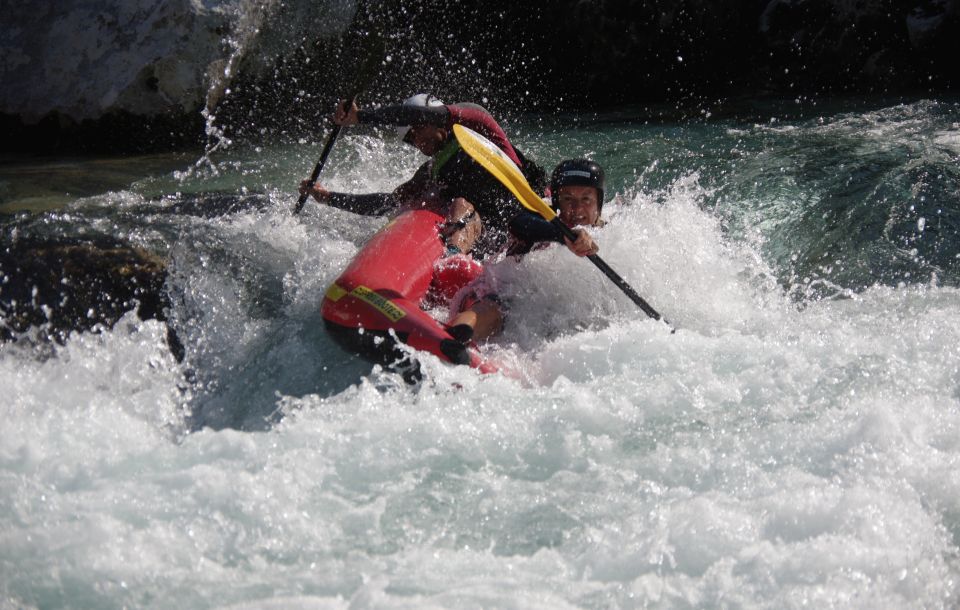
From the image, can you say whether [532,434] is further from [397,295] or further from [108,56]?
[108,56]

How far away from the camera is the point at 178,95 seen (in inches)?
317

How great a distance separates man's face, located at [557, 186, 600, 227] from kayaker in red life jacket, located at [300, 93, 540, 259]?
0.28 m

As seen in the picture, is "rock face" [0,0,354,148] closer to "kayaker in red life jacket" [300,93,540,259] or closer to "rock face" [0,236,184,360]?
"kayaker in red life jacket" [300,93,540,259]

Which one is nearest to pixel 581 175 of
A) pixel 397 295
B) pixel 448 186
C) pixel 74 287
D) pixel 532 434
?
pixel 448 186

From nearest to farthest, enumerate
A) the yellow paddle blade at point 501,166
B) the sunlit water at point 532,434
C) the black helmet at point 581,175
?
the sunlit water at point 532,434 < the yellow paddle blade at point 501,166 < the black helmet at point 581,175

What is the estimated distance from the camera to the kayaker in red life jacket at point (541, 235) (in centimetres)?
402

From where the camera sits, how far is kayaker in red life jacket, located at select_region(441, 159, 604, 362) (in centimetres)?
402

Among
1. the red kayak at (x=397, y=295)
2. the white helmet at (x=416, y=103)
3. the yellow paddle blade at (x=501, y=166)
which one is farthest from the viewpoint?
the white helmet at (x=416, y=103)

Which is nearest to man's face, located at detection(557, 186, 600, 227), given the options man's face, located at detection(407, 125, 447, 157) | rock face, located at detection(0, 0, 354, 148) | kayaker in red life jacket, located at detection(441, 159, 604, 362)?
kayaker in red life jacket, located at detection(441, 159, 604, 362)

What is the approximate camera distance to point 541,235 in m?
4.19

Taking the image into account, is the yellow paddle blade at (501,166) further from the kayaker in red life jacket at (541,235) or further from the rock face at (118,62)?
the rock face at (118,62)

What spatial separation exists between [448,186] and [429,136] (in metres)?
0.43

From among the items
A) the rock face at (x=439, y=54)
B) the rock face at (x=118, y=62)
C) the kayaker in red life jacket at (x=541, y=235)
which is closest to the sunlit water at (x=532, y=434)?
the kayaker in red life jacket at (x=541, y=235)

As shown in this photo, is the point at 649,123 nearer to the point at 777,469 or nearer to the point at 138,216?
the point at 138,216
